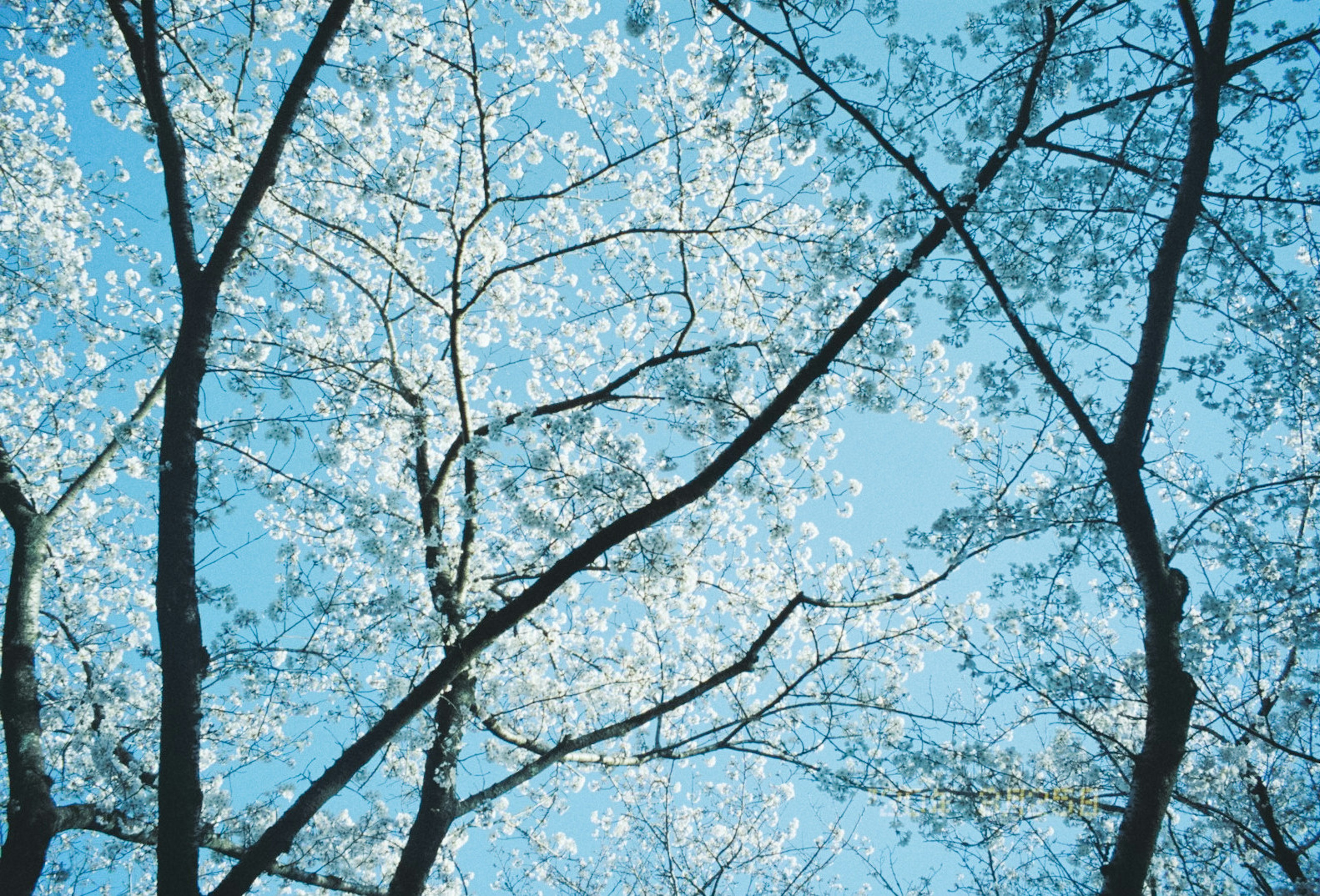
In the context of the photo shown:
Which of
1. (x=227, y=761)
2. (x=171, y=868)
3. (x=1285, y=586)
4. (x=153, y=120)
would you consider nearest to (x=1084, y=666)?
(x=1285, y=586)

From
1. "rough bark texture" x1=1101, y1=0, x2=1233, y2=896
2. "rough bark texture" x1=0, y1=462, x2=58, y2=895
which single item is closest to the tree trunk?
"rough bark texture" x1=0, y1=462, x2=58, y2=895

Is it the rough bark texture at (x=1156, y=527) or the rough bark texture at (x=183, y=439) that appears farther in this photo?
the rough bark texture at (x=183, y=439)

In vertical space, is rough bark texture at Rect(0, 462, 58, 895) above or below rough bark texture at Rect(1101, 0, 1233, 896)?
below

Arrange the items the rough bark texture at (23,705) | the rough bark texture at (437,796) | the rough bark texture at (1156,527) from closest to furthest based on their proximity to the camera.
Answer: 1. the rough bark texture at (1156,527)
2. the rough bark texture at (23,705)
3. the rough bark texture at (437,796)

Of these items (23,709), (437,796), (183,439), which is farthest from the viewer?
(437,796)

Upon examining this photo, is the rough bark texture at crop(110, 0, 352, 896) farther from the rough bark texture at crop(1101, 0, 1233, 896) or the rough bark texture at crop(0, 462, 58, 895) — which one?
the rough bark texture at crop(1101, 0, 1233, 896)

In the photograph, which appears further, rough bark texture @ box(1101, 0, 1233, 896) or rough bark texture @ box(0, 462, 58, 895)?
rough bark texture @ box(0, 462, 58, 895)

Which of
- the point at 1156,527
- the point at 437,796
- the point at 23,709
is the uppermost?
the point at 1156,527

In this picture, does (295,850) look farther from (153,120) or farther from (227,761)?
(153,120)

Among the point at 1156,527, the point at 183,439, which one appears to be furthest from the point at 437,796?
the point at 1156,527

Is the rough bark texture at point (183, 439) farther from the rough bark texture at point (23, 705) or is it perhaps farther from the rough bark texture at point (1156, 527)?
the rough bark texture at point (1156, 527)

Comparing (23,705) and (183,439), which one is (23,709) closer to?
(23,705)

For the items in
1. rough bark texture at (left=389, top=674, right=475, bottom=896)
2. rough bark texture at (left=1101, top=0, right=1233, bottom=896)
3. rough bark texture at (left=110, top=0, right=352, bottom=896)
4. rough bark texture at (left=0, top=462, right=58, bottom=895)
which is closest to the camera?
rough bark texture at (left=1101, top=0, right=1233, bottom=896)

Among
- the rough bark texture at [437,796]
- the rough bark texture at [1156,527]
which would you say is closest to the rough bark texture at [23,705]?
the rough bark texture at [437,796]
